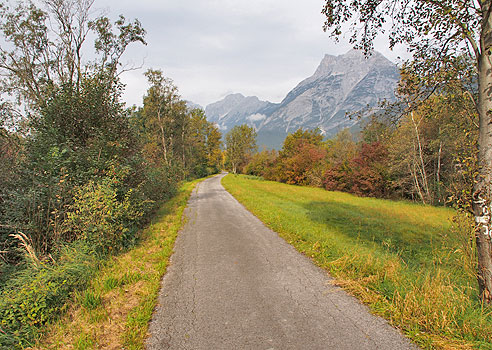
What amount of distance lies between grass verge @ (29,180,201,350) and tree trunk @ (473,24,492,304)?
5031 mm

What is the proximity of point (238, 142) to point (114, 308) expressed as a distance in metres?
58.0

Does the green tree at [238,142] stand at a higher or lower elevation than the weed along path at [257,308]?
higher

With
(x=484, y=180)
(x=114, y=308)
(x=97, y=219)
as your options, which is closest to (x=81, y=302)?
(x=114, y=308)

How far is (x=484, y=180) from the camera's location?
10.2 ft

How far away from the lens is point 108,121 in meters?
7.59

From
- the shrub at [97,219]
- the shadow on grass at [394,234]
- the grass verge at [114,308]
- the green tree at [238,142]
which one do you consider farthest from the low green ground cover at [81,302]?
the green tree at [238,142]

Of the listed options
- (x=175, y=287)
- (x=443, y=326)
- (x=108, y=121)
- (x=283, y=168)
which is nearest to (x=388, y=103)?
(x=443, y=326)

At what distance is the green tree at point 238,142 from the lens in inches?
2372

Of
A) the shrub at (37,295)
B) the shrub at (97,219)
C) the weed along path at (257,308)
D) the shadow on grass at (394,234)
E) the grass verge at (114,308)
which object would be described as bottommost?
the shadow on grass at (394,234)

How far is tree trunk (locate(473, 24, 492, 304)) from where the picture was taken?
311 centimetres

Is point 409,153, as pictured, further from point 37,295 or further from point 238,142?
point 238,142

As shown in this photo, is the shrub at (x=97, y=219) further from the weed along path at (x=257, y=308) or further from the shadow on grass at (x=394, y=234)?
the shadow on grass at (x=394, y=234)

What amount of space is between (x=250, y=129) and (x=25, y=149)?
2271 inches

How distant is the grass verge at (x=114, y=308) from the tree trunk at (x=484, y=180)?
503 cm
